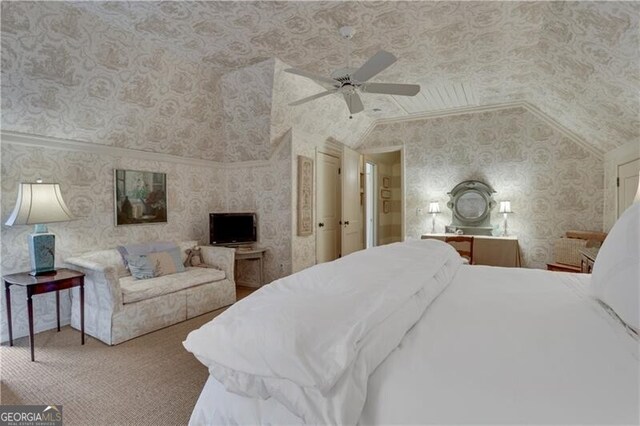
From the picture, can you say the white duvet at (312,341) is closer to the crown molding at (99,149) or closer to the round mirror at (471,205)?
the crown molding at (99,149)

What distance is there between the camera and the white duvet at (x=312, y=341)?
882 millimetres

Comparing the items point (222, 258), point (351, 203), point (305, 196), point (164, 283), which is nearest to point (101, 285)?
point (164, 283)

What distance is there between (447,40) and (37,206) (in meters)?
3.84

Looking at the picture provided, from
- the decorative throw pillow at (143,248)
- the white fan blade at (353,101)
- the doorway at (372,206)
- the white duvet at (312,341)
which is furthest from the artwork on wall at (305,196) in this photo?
the white duvet at (312,341)

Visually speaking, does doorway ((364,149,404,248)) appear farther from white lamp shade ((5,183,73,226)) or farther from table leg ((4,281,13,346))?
table leg ((4,281,13,346))

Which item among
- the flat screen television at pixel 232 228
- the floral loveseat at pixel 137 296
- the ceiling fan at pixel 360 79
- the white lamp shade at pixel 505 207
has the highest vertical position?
the ceiling fan at pixel 360 79

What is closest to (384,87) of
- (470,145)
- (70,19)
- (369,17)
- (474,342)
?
(369,17)

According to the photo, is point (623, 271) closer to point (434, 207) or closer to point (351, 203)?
point (434, 207)

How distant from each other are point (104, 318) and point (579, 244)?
209 inches

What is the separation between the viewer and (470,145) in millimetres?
4914

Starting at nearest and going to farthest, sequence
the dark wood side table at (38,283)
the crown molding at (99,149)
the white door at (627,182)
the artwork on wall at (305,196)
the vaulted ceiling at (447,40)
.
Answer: the vaulted ceiling at (447,40), the dark wood side table at (38,283), the crown molding at (99,149), the white door at (627,182), the artwork on wall at (305,196)

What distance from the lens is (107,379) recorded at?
7.34ft

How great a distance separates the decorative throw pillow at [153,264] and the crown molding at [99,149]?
119 cm

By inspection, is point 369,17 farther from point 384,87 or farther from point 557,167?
point 557,167
